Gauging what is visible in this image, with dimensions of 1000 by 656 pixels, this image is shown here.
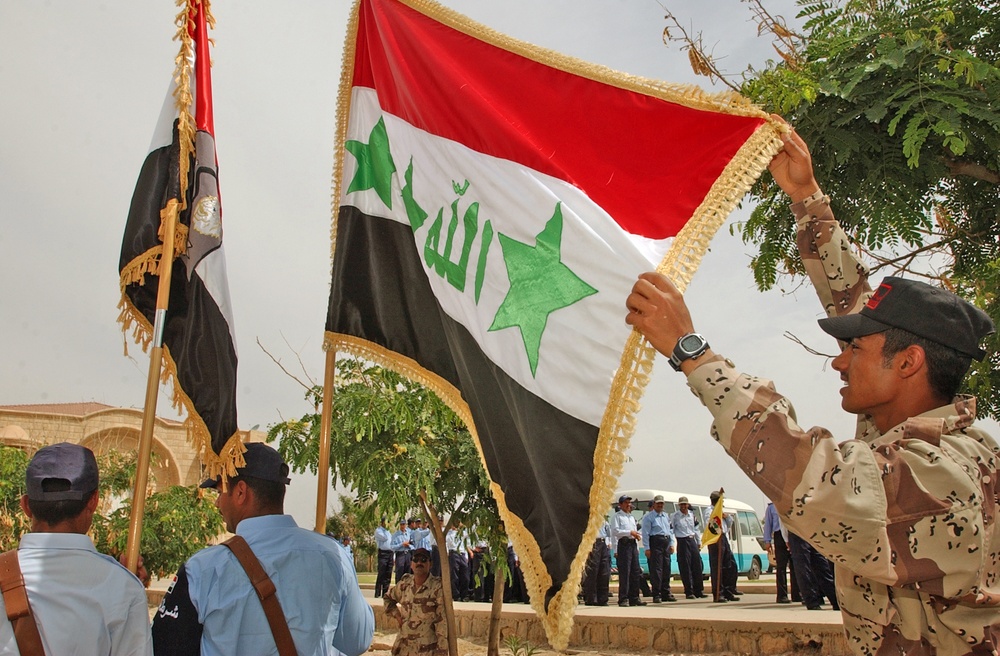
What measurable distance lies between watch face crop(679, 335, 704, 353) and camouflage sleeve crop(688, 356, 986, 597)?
7cm

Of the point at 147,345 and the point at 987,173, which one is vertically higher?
the point at 987,173

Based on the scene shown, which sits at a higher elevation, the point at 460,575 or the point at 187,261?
the point at 187,261

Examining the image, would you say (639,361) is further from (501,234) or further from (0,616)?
(0,616)

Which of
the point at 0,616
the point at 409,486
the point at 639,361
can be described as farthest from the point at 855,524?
the point at 409,486

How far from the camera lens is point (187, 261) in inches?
149

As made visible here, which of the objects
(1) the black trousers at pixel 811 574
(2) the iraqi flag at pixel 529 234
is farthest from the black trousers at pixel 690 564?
(2) the iraqi flag at pixel 529 234

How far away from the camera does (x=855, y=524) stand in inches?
63.0

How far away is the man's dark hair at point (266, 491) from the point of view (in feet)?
10.3

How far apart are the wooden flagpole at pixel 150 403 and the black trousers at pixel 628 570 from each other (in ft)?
39.3

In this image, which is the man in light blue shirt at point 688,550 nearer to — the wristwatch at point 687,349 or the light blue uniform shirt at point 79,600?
the light blue uniform shirt at point 79,600

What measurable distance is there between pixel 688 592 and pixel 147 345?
13.7 m

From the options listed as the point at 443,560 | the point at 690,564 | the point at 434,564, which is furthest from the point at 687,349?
the point at 690,564

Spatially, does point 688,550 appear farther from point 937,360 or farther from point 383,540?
point 937,360

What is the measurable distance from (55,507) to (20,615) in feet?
1.16
